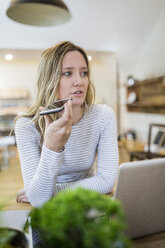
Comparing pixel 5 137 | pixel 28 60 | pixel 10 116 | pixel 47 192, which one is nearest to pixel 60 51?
pixel 47 192

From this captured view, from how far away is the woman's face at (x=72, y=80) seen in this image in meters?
0.97

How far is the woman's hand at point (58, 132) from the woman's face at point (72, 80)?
226 millimetres

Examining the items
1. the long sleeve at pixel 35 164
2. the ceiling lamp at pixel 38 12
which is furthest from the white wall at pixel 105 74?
the long sleeve at pixel 35 164

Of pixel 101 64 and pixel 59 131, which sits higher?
pixel 101 64

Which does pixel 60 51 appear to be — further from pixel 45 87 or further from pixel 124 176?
pixel 124 176

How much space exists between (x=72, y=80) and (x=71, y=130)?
8.9 inches

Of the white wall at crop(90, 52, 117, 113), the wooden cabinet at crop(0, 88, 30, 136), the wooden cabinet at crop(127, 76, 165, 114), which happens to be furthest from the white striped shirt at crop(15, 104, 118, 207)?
the wooden cabinet at crop(127, 76, 165, 114)

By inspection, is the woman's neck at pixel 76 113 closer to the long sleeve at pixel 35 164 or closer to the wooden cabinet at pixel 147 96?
the long sleeve at pixel 35 164

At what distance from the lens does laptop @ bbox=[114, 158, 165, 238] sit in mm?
570

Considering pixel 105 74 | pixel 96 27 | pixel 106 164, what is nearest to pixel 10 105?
pixel 105 74

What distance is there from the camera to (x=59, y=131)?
2.40 ft

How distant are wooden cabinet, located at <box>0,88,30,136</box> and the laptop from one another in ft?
3.28

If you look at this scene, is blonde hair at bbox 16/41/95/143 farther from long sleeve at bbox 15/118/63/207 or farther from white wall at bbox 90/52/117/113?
white wall at bbox 90/52/117/113

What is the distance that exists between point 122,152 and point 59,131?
3.18 m
